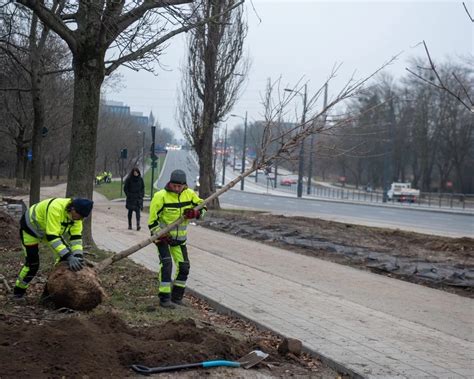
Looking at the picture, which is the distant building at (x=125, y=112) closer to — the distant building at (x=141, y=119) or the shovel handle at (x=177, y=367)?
the distant building at (x=141, y=119)

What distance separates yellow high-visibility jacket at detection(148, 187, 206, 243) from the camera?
7391mm

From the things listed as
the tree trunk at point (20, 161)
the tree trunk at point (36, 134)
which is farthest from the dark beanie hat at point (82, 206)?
the tree trunk at point (20, 161)

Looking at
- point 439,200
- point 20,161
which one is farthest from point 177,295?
point 439,200

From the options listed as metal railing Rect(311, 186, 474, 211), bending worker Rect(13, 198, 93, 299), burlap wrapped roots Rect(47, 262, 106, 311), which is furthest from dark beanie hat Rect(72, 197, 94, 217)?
metal railing Rect(311, 186, 474, 211)

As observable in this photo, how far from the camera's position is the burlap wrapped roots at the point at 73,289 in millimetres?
6383

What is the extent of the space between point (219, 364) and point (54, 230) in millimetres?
2585

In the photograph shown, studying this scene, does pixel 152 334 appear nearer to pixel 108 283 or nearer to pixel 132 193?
pixel 108 283

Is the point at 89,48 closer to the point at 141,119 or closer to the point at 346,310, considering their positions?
the point at 346,310

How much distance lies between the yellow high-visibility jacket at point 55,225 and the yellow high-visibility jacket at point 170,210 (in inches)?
39.2

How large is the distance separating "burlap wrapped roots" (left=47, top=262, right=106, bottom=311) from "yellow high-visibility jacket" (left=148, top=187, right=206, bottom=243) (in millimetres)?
1190

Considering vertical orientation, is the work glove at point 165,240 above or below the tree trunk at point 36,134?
below

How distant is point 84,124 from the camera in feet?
33.6

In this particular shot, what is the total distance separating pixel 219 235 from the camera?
18.1 metres

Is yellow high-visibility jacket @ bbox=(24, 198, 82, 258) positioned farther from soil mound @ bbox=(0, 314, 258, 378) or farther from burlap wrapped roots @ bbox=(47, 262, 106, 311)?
soil mound @ bbox=(0, 314, 258, 378)
